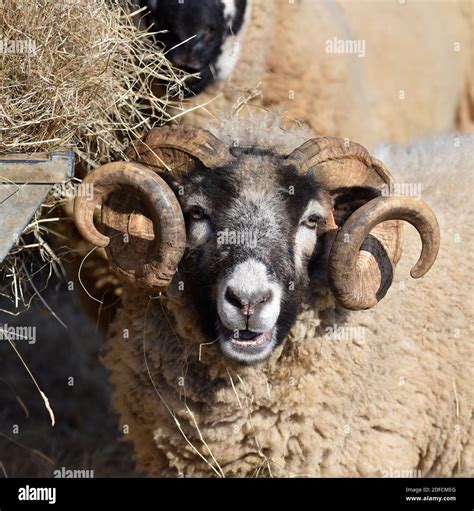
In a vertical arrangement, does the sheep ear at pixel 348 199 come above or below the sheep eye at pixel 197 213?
above

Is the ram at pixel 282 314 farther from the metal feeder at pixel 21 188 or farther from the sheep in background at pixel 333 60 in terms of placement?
the sheep in background at pixel 333 60

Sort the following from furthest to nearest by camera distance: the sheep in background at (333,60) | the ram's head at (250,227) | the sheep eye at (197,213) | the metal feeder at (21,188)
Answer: the sheep in background at (333,60) → the sheep eye at (197,213) → the ram's head at (250,227) → the metal feeder at (21,188)

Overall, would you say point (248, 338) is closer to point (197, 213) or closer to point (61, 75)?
point (197, 213)

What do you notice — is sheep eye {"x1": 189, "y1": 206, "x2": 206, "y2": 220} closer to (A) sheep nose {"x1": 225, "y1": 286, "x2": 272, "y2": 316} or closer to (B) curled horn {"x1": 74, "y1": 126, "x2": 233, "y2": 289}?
(B) curled horn {"x1": 74, "y1": 126, "x2": 233, "y2": 289}

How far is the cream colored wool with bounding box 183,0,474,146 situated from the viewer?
5578 millimetres

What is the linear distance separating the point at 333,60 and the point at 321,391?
8.35ft

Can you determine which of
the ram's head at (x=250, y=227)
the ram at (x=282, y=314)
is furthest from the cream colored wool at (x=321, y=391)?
the ram's head at (x=250, y=227)

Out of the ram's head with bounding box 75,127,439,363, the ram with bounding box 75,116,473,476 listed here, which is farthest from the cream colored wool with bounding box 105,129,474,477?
the ram's head with bounding box 75,127,439,363

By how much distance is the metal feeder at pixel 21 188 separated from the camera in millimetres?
3508

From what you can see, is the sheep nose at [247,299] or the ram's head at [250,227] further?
the ram's head at [250,227]

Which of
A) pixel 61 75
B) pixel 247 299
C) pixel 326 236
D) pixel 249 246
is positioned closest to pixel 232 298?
pixel 247 299

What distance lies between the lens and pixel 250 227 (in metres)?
3.76
